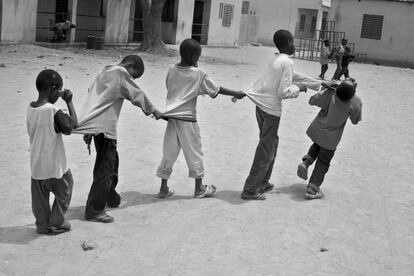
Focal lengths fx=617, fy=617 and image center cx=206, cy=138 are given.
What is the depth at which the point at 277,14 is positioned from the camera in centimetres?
4241

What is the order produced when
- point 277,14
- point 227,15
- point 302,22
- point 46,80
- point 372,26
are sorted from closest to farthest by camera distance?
point 46,80 → point 372,26 → point 227,15 → point 277,14 → point 302,22

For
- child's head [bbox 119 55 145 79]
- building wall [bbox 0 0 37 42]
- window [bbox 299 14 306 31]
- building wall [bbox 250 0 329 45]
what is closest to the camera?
child's head [bbox 119 55 145 79]

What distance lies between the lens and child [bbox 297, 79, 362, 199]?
19.3ft

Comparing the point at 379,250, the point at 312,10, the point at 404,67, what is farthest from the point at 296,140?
the point at 312,10

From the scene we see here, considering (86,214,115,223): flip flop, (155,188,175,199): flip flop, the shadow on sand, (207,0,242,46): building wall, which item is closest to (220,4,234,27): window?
(207,0,242,46): building wall

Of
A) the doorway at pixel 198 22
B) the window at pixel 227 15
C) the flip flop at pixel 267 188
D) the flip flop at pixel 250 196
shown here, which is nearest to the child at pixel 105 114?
the flip flop at pixel 250 196

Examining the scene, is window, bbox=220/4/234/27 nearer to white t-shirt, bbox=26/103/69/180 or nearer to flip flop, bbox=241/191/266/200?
flip flop, bbox=241/191/266/200

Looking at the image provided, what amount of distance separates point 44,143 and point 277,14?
39.6m

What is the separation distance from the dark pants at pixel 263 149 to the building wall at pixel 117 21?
1926cm

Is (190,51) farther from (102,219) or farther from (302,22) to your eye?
(302,22)

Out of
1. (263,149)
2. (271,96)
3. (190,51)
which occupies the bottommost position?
(263,149)

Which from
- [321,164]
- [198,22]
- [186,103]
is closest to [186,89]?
[186,103]

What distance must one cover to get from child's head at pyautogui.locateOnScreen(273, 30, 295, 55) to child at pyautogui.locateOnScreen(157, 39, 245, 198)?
57 cm

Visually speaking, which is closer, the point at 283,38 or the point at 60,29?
the point at 283,38
